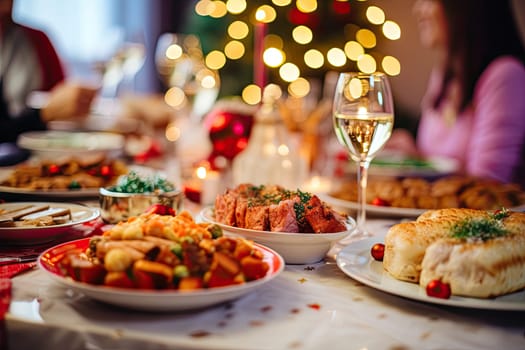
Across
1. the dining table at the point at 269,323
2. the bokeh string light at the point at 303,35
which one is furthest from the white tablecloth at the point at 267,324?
the bokeh string light at the point at 303,35

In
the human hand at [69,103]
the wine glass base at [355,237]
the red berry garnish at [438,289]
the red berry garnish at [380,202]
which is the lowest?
the wine glass base at [355,237]

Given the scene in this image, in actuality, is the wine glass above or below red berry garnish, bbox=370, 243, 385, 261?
above

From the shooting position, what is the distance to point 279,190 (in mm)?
1393

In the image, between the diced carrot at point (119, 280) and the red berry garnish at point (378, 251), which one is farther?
the red berry garnish at point (378, 251)

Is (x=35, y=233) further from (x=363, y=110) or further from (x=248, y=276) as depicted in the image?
(x=363, y=110)

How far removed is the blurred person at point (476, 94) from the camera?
351cm

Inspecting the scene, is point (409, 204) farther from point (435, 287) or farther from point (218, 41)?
point (218, 41)

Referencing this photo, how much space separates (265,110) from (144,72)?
5.98 meters

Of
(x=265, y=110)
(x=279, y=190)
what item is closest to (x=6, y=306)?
(x=279, y=190)

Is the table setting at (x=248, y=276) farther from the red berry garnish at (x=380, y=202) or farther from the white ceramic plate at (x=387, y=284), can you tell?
the red berry garnish at (x=380, y=202)

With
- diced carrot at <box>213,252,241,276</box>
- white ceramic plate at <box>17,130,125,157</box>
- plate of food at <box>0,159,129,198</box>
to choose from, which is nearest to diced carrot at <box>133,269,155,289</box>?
diced carrot at <box>213,252,241,276</box>

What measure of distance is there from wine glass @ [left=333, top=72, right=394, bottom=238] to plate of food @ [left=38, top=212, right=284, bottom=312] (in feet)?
1.67

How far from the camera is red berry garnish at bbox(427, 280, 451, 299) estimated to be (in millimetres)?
971

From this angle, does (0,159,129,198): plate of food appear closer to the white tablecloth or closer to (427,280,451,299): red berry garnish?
the white tablecloth
